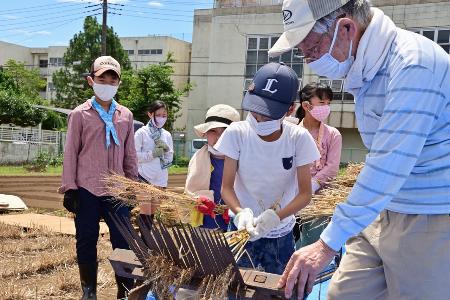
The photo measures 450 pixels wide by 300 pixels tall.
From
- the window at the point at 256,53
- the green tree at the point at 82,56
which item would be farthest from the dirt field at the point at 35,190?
the green tree at the point at 82,56

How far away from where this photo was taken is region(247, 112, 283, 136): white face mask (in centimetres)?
284

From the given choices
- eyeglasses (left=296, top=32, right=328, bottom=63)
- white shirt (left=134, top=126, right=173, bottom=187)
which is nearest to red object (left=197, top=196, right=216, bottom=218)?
eyeglasses (left=296, top=32, right=328, bottom=63)

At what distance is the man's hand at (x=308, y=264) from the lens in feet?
5.55

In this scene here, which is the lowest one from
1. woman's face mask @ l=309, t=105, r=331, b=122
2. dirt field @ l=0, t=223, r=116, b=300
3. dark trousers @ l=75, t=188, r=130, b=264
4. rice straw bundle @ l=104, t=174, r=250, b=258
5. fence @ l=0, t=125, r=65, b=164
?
fence @ l=0, t=125, r=65, b=164

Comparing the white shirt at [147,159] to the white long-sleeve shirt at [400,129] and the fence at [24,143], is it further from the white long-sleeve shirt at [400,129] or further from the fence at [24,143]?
the fence at [24,143]

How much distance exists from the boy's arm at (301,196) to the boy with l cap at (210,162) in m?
1.15

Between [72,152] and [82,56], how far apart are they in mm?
37142

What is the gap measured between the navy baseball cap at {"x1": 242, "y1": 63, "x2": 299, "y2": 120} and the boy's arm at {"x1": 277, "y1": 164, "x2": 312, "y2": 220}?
34cm

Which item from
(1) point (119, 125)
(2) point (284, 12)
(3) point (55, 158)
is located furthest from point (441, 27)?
(2) point (284, 12)

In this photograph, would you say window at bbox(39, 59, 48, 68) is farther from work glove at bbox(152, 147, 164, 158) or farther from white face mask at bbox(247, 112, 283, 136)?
white face mask at bbox(247, 112, 283, 136)

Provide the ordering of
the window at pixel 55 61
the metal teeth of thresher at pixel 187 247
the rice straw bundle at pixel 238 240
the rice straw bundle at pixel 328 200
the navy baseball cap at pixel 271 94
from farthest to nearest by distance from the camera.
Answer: the window at pixel 55 61, the rice straw bundle at pixel 328 200, the navy baseball cap at pixel 271 94, the rice straw bundle at pixel 238 240, the metal teeth of thresher at pixel 187 247

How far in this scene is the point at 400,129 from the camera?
64.1 inches

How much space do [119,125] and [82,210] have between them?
69 centimetres

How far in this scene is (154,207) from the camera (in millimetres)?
3959
